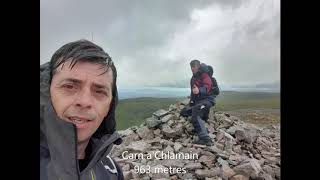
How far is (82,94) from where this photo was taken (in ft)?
12.2

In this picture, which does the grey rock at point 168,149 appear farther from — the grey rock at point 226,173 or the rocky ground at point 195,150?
the grey rock at point 226,173

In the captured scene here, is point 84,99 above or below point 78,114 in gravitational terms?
above

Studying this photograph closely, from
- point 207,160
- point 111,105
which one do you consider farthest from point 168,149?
point 111,105

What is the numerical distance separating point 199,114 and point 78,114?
0.86 meters

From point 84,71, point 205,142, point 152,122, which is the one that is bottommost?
point 205,142

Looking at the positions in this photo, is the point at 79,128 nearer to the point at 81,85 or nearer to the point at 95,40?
the point at 81,85

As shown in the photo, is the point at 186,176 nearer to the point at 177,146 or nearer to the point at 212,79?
the point at 177,146

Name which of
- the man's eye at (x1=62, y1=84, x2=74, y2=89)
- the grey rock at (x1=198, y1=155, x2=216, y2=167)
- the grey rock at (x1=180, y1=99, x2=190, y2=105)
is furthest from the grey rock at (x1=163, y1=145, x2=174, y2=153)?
the man's eye at (x1=62, y1=84, x2=74, y2=89)

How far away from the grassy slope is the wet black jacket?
3.4 inches

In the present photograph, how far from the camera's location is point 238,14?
380 centimetres

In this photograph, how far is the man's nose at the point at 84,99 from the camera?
3709mm

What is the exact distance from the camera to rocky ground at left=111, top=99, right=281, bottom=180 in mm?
Answer: 3811
